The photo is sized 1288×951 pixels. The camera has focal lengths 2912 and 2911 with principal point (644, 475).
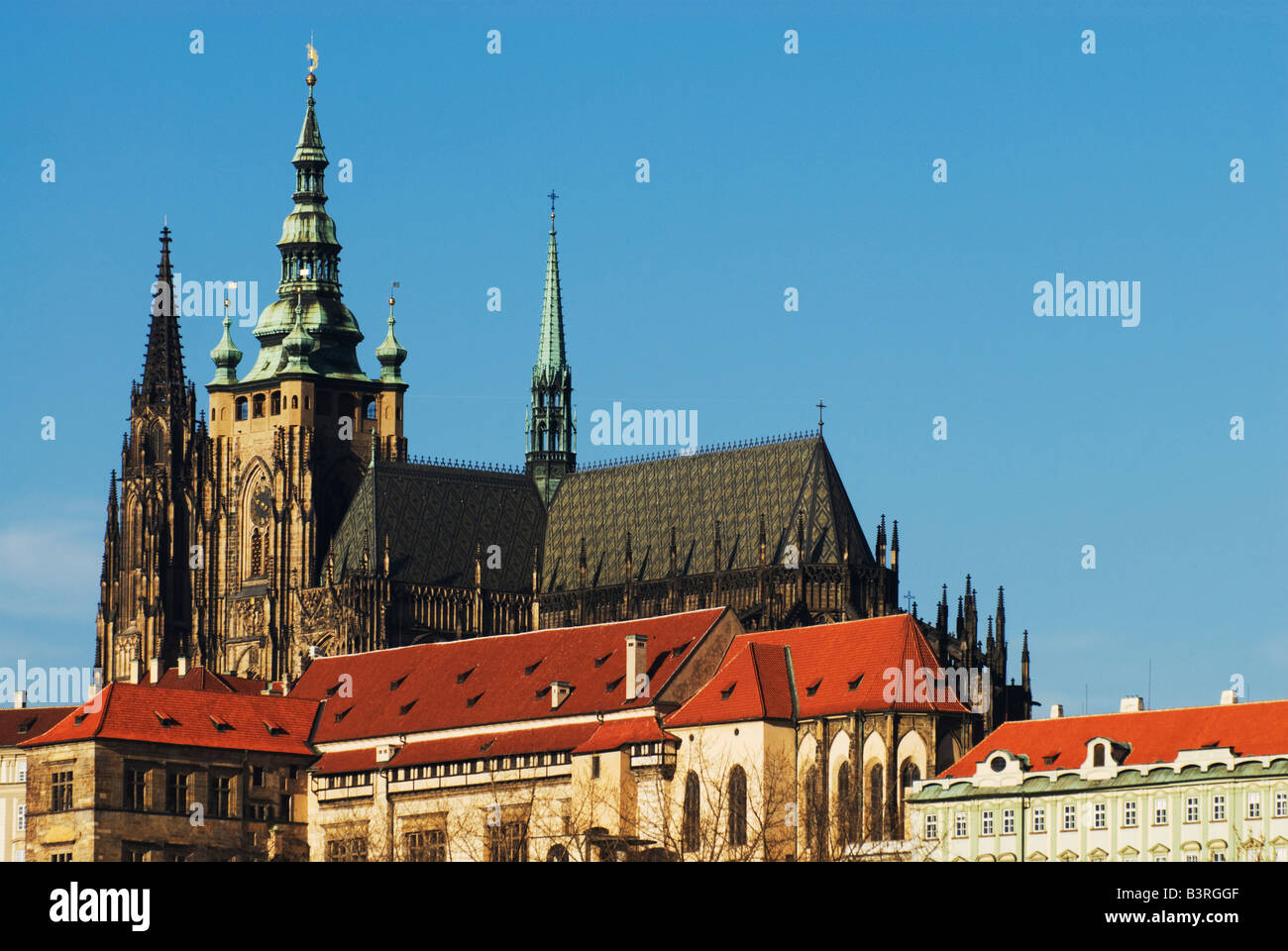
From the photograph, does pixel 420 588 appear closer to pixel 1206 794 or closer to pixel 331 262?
pixel 331 262

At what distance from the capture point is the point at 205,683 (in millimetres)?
140625

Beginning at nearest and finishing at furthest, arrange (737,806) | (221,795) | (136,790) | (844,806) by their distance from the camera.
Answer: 1. (844,806)
2. (737,806)
3. (136,790)
4. (221,795)

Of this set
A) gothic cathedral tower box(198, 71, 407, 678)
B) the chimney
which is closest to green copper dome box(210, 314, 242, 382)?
gothic cathedral tower box(198, 71, 407, 678)

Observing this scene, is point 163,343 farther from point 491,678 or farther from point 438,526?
point 491,678

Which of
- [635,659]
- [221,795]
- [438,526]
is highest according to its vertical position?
[438,526]

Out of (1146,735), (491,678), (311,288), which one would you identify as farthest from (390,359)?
(1146,735)

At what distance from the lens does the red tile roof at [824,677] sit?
114 meters

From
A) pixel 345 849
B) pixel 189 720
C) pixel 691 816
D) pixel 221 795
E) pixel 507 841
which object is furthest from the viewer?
pixel 189 720

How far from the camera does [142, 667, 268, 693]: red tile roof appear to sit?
140125 mm

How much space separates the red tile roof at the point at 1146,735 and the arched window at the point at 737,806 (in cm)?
777

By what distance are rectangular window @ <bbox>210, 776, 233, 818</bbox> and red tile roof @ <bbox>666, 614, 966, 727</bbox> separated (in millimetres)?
21431

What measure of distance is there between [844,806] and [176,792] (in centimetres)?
3076

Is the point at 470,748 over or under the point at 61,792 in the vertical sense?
over

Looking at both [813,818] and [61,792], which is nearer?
[813,818]
